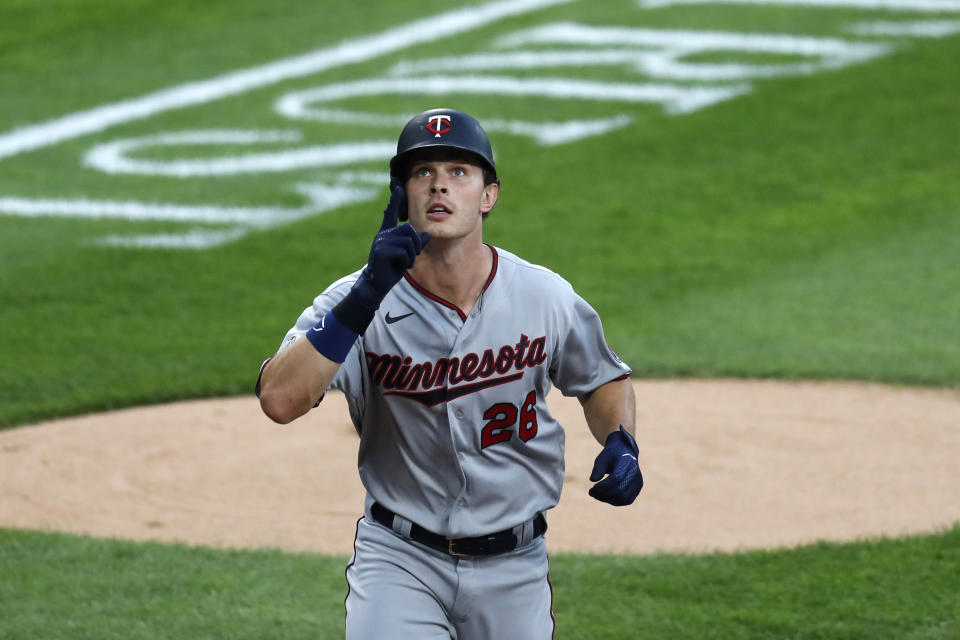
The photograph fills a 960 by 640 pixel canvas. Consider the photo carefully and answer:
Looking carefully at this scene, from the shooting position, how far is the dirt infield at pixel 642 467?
756 centimetres

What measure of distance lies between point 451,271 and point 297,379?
0.63 meters

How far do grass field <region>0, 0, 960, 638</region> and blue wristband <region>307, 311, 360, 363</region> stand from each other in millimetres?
2219

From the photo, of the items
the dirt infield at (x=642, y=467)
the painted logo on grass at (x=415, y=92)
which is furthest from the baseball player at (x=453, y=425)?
the painted logo on grass at (x=415, y=92)

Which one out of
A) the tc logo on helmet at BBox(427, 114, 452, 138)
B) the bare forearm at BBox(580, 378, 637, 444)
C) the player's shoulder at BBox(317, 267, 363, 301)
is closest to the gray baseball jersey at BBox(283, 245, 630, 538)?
the player's shoulder at BBox(317, 267, 363, 301)

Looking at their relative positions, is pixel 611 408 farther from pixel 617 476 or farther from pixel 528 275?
pixel 528 275

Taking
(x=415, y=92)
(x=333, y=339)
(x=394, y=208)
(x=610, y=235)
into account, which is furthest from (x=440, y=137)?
(x=415, y=92)

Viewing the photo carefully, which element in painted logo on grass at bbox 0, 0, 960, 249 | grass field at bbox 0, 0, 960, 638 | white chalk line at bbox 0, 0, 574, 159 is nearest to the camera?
grass field at bbox 0, 0, 960, 638

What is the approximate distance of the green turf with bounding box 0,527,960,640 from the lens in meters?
6.22

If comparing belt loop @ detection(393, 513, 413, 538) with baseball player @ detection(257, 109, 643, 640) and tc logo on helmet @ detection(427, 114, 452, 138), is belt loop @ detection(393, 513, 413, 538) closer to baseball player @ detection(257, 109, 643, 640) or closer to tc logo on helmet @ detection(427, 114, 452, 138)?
baseball player @ detection(257, 109, 643, 640)

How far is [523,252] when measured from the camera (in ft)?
40.0

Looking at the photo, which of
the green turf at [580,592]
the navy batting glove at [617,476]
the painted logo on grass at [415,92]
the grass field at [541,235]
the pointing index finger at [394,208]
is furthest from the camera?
the painted logo on grass at [415,92]

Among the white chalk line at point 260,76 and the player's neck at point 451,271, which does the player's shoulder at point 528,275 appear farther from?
the white chalk line at point 260,76

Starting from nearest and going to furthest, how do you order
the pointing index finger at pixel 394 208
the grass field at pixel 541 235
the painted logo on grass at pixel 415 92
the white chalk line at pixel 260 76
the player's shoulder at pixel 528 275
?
the pointing index finger at pixel 394 208
the player's shoulder at pixel 528 275
the grass field at pixel 541 235
the painted logo on grass at pixel 415 92
the white chalk line at pixel 260 76

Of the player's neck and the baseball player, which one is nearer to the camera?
the baseball player
